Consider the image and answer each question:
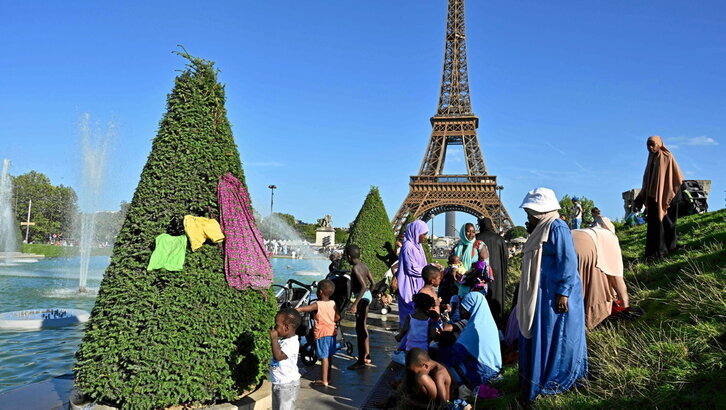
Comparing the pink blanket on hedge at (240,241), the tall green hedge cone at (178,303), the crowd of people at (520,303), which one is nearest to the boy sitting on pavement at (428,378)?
the crowd of people at (520,303)

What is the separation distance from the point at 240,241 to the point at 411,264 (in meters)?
2.74

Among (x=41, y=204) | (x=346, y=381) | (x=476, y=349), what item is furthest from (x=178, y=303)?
(x=41, y=204)

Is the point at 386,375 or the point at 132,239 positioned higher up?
the point at 132,239

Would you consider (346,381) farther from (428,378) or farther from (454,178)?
(454,178)

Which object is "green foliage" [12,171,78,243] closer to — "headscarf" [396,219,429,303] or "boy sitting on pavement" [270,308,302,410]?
"headscarf" [396,219,429,303]

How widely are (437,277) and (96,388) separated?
3412 millimetres

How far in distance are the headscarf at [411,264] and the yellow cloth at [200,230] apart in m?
2.89

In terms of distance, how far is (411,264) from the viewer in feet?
22.0

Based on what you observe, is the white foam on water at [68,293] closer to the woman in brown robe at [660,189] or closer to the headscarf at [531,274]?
the headscarf at [531,274]

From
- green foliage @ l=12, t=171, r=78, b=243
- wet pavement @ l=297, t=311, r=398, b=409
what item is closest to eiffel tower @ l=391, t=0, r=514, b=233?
wet pavement @ l=297, t=311, r=398, b=409

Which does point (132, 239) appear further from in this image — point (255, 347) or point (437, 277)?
point (437, 277)

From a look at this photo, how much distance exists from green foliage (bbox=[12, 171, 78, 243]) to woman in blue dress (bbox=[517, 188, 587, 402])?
6485cm

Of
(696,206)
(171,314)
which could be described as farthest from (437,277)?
(696,206)

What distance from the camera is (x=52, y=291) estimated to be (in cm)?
1650
